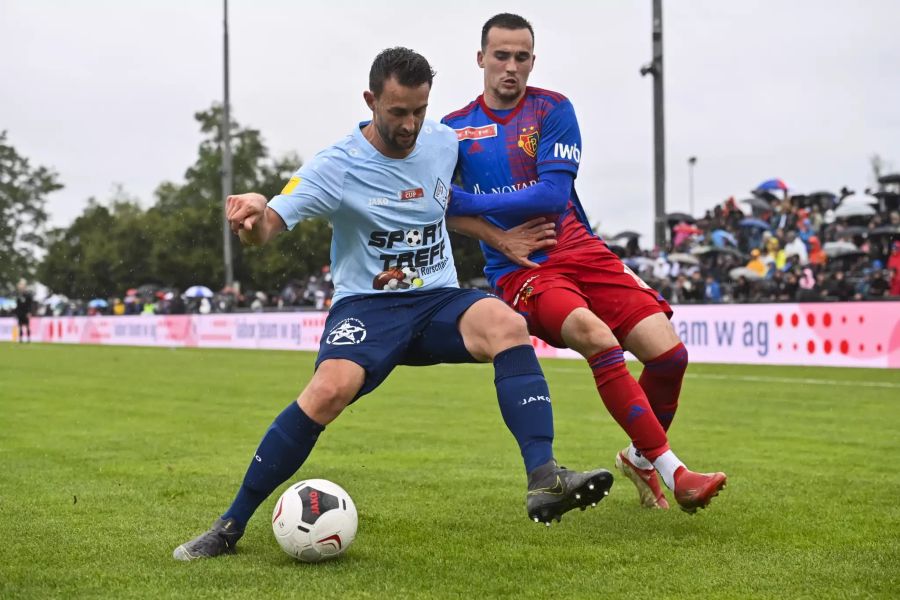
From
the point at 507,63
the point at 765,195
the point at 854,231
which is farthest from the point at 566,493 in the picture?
the point at 765,195

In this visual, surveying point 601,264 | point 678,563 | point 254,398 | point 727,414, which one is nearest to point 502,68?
point 601,264

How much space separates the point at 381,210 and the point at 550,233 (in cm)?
115

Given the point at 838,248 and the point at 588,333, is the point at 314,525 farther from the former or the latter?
the point at 838,248

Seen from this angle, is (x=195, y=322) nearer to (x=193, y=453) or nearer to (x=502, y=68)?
(x=193, y=453)

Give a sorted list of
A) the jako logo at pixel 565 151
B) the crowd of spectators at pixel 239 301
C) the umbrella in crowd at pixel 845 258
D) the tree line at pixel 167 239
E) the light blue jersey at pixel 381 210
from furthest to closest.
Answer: the tree line at pixel 167 239
the crowd of spectators at pixel 239 301
the umbrella in crowd at pixel 845 258
the jako logo at pixel 565 151
the light blue jersey at pixel 381 210

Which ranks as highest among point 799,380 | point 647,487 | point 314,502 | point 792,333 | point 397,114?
point 397,114

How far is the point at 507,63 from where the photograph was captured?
576 cm

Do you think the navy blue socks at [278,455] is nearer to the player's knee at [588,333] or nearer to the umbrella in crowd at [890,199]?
the player's knee at [588,333]

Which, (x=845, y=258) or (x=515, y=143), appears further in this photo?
(x=845, y=258)

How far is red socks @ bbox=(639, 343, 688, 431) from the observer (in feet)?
19.5

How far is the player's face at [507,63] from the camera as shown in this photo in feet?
18.8

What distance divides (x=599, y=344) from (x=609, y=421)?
595cm

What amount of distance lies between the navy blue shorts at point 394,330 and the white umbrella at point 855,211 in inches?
858

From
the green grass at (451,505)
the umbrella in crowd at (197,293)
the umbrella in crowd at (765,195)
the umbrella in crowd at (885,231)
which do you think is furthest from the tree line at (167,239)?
the green grass at (451,505)
